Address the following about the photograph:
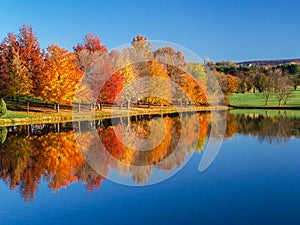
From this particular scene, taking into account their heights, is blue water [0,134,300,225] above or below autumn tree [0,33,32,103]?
below

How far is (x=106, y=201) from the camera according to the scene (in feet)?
40.9

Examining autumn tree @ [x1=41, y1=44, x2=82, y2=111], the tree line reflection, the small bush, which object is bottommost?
the tree line reflection

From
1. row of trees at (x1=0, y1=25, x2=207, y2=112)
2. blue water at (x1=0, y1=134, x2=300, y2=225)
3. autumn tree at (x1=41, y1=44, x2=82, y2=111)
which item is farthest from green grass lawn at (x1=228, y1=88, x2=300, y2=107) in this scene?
blue water at (x1=0, y1=134, x2=300, y2=225)

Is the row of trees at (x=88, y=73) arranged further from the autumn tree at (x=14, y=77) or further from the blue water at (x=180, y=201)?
the blue water at (x=180, y=201)

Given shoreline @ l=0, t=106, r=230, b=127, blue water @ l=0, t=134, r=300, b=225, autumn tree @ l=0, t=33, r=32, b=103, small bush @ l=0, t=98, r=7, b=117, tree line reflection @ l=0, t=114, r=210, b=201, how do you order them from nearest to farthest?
blue water @ l=0, t=134, r=300, b=225
tree line reflection @ l=0, t=114, r=210, b=201
small bush @ l=0, t=98, r=7, b=117
shoreline @ l=0, t=106, r=230, b=127
autumn tree @ l=0, t=33, r=32, b=103

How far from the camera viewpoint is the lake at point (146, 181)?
36.6 ft

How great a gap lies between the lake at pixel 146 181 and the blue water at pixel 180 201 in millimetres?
28

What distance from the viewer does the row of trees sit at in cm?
4034

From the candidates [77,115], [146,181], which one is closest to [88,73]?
[77,115]

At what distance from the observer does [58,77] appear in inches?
1602

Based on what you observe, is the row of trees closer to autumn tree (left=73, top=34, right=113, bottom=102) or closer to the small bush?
autumn tree (left=73, top=34, right=113, bottom=102)

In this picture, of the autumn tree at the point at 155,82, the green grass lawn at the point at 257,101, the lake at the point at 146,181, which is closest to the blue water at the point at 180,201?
the lake at the point at 146,181

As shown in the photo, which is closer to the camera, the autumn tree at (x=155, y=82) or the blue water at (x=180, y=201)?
the blue water at (x=180, y=201)

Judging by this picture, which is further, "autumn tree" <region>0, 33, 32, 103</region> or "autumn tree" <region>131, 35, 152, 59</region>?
"autumn tree" <region>131, 35, 152, 59</region>
